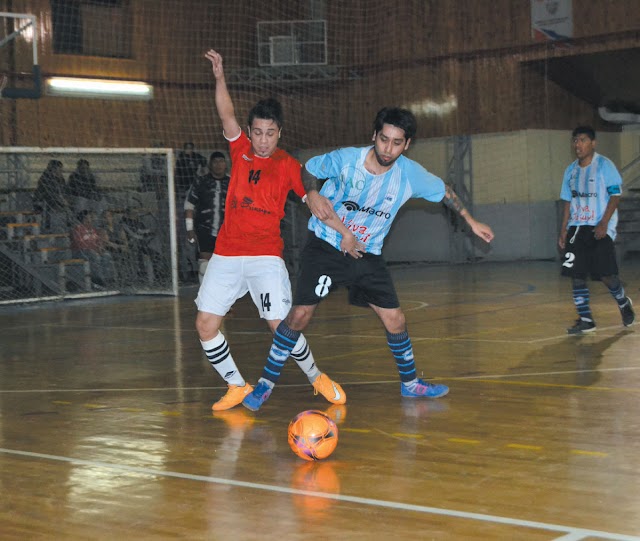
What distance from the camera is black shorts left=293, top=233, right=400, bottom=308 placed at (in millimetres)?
6656

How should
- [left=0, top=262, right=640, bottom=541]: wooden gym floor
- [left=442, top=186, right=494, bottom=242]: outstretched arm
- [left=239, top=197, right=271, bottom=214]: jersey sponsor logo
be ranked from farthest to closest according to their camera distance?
1. [left=239, top=197, right=271, bottom=214]: jersey sponsor logo
2. [left=442, top=186, right=494, bottom=242]: outstretched arm
3. [left=0, top=262, right=640, bottom=541]: wooden gym floor

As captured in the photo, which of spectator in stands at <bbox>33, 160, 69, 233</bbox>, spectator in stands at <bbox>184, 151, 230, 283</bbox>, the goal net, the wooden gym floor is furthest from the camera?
spectator in stands at <bbox>33, 160, 69, 233</bbox>

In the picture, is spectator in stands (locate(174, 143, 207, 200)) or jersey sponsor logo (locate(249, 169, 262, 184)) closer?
jersey sponsor logo (locate(249, 169, 262, 184))

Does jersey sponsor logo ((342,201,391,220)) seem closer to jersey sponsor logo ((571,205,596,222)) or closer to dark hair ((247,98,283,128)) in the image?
dark hair ((247,98,283,128))

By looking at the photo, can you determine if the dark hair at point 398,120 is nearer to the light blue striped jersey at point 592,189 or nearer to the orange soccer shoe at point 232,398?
the orange soccer shoe at point 232,398

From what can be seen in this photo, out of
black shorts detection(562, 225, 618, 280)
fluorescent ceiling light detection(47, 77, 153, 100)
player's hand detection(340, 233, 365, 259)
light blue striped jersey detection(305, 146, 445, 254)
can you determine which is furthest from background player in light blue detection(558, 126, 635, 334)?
fluorescent ceiling light detection(47, 77, 153, 100)

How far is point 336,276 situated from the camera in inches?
262

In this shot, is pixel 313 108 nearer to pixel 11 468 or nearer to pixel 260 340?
pixel 260 340

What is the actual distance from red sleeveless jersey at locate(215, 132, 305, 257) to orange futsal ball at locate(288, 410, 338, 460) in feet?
5.54

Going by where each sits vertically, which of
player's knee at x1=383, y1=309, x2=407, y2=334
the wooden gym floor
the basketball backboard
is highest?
the basketball backboard

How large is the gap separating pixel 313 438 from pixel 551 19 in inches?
747

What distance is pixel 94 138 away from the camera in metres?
23.0

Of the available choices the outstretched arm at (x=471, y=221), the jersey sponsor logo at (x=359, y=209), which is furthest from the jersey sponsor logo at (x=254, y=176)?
the outstretched arm at (x=471, y=221)

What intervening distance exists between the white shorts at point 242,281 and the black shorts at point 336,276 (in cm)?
15
